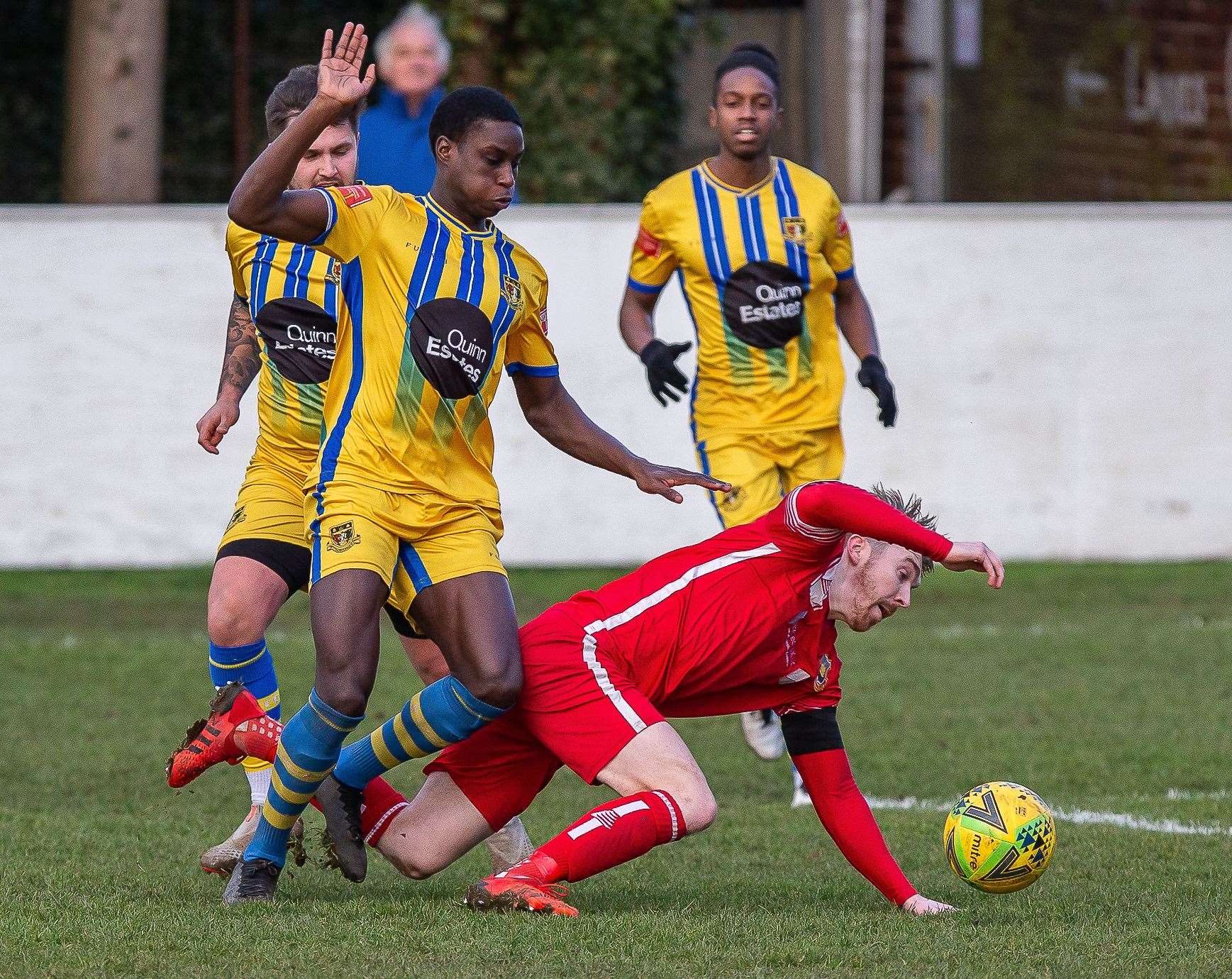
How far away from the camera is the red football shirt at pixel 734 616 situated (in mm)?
4906

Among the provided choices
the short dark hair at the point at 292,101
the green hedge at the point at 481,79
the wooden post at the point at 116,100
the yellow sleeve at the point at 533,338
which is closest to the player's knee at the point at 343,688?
the yellow sleeve at the point at 533,338

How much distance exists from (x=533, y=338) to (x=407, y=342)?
0.49 meters

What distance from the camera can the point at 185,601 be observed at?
37.4 feet

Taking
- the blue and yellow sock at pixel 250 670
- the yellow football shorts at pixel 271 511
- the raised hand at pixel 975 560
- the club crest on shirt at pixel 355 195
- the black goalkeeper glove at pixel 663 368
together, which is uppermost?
the club crest on shirt at pixel 355 195

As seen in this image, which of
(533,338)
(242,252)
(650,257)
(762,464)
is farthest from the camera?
(650,257)

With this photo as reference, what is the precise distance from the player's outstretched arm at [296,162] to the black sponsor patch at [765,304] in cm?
278

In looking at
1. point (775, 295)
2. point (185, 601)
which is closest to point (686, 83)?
point (185, 601)

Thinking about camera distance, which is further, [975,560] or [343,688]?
[343,688]

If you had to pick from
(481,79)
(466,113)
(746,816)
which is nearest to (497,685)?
(466,113)

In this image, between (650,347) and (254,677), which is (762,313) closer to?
(650,347)

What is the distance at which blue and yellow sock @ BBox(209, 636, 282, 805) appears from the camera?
5.52m

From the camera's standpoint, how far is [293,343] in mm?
5621

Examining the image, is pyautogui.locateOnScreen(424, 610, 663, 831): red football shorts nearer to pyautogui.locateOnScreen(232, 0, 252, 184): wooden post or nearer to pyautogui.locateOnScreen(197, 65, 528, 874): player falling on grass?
pyautogui.locateOnScreen(197, 65, 528, 874): player falling on grass

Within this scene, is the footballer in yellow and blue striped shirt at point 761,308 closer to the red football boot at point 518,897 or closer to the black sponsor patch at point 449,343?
the black sponsor patch at point 449,343
